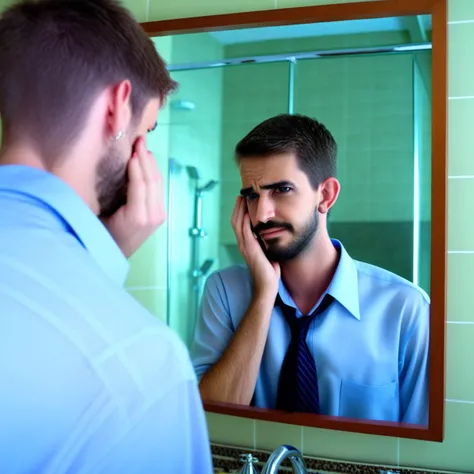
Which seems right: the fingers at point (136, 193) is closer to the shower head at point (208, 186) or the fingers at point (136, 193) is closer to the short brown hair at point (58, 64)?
the short brown hair at point (58, 64)

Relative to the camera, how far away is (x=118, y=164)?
30.8 inches

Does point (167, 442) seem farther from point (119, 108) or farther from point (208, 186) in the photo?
point (208, 186)

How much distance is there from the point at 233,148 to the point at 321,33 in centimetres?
31

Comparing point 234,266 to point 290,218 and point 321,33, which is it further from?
point 321,33

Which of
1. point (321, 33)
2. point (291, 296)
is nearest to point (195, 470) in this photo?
point (291, 296)

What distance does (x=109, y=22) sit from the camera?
0.74m

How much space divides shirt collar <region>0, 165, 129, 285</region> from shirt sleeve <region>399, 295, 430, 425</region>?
819mm

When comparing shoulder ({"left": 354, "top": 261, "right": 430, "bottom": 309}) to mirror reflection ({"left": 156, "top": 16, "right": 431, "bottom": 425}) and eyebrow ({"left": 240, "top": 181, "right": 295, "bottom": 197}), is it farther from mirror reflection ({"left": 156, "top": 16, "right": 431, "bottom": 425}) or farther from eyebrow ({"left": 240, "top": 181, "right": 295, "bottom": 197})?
eyebrow ({"left": 240, "top": 181, "right": 295, "bottom": 197})

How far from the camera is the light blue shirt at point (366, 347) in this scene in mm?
1300

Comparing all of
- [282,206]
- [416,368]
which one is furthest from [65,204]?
[416,368]

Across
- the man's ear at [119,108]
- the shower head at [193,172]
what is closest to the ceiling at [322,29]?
the shower head at [193,172]

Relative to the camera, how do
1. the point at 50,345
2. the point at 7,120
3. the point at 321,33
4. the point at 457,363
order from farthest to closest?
the point at 321,33, the point at 457,363, the point at 7,120, the point at 50,345

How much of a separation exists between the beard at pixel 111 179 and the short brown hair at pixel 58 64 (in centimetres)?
5

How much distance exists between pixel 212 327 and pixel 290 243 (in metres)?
0.27
